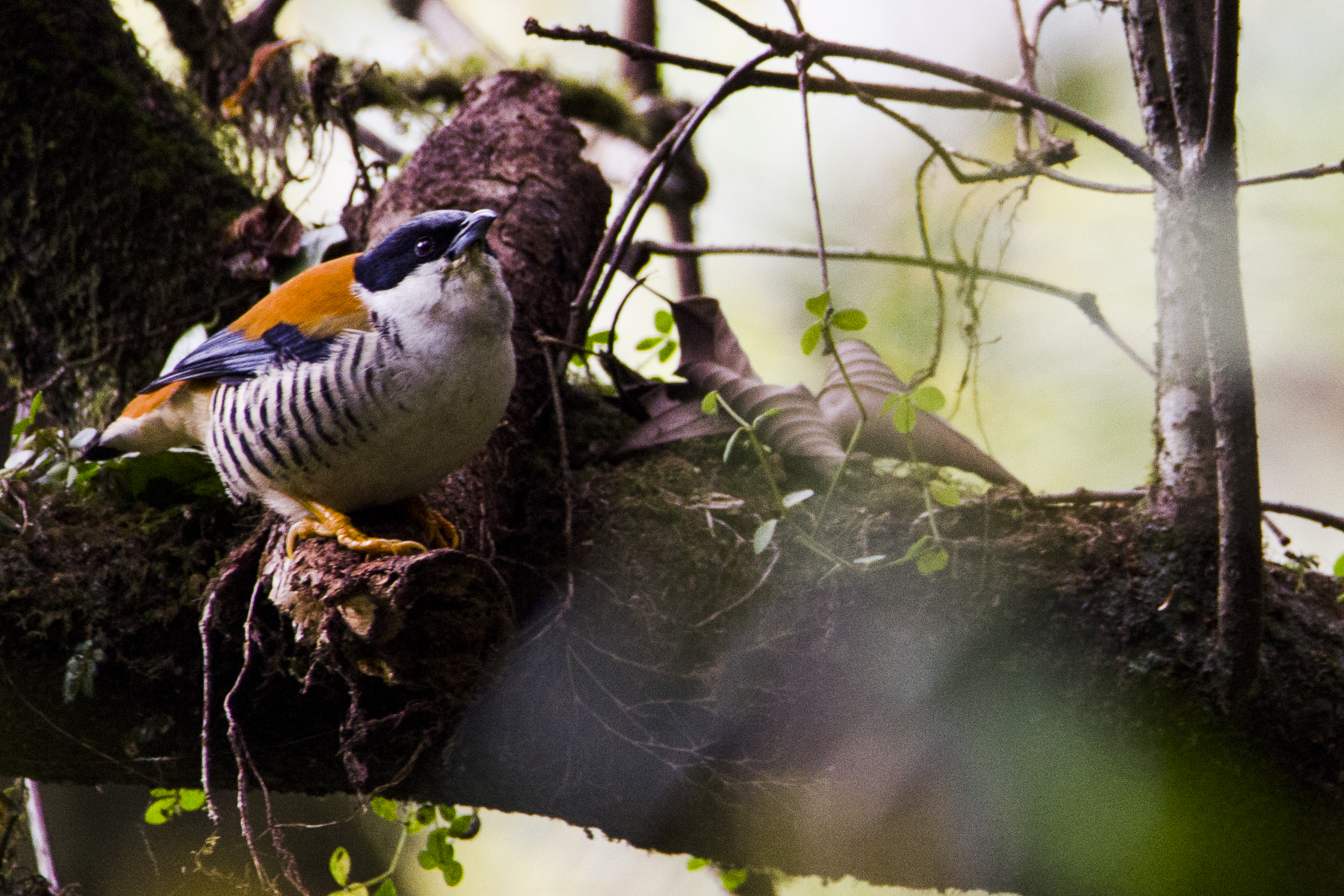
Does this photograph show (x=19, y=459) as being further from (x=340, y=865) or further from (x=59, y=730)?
(x=340, y=865)

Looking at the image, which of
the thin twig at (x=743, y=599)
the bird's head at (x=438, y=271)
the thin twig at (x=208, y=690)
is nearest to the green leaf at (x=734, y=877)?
the thin twig at (x=743, y=599)

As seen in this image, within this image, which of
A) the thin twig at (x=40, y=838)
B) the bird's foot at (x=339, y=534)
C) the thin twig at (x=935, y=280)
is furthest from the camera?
the thin twig at (x=40, y=838)

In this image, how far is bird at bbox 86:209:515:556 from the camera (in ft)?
5.37

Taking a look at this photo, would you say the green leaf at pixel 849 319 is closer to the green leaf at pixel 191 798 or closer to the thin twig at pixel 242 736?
the thin twig at pixel 242 736

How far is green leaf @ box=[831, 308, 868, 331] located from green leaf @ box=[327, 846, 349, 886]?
1.54 meters

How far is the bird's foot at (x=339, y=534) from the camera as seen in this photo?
154 centimetres

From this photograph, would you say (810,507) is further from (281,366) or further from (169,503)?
(169,503)

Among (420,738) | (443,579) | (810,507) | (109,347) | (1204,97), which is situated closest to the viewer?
(443,579)

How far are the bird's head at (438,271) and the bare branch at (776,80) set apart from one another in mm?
356

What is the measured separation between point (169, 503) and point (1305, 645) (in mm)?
2206

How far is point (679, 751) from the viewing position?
1881mm

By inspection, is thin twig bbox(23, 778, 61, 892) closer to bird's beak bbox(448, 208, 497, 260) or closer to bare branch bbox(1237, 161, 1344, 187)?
bird's beak bbox(448, 208, 497, 260)

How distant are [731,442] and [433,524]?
60 centimetres

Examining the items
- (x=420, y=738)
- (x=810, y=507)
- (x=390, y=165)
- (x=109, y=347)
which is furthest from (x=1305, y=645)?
(x=109, y=347)
